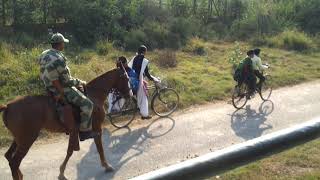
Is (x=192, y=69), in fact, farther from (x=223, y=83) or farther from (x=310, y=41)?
(x=310, y=41)

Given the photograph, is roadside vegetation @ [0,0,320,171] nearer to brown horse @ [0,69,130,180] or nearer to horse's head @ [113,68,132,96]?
→ brown horse @ [0,69,130,180]

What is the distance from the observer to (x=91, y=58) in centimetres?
1636

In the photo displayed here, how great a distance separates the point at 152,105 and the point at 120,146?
2389 mm

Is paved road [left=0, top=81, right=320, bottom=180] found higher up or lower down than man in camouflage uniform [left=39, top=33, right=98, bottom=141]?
lower down

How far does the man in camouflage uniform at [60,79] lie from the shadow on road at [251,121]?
13.9 ft

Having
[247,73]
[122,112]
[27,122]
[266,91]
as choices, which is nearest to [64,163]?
[27,122]

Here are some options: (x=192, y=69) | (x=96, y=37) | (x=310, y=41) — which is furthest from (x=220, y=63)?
(x=310, y=41)

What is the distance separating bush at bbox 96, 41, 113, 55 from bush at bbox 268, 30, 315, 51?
27.1ft

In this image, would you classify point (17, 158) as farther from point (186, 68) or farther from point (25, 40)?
point (186, 68)

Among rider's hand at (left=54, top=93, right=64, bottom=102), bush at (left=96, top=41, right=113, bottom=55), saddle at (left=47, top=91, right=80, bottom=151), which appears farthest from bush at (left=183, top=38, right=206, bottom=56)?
rider's hand at (left=54, top=93, right=64, bottom=102)

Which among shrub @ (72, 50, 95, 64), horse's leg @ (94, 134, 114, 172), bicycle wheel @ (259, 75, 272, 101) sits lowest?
bicycle wheel @ (259, 75, 272, 101)

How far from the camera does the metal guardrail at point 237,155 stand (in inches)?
55.8

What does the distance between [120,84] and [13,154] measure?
246 cm

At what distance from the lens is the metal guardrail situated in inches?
55.8
